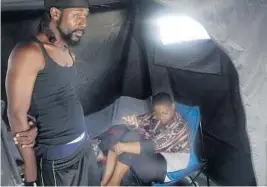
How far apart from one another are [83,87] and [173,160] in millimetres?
830

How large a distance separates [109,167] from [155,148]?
0.91 ft

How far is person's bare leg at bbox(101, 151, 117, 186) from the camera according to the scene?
187 cm

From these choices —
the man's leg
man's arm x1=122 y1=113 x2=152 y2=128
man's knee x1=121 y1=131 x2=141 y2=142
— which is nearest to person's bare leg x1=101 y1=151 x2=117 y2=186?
man's knee x1=121 y1=131 x2=141 y2=142

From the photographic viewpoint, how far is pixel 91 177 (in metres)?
1.40

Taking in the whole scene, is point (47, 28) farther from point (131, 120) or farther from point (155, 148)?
point (131, 120)

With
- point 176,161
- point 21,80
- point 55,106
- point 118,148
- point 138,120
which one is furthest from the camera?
point 138,120

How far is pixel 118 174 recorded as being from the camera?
1871 millimetres

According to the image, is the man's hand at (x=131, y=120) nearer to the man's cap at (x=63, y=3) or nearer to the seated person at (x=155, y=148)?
the seated person at (x=155, y=148)

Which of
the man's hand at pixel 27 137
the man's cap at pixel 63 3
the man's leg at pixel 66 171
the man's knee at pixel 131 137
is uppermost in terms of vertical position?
the man's cap at pixel 63 3

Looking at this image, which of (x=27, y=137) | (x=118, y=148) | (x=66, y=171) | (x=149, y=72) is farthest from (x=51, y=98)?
(x=149, y=72)

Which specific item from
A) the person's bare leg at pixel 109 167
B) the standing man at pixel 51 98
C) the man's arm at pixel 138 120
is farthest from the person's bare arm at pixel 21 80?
the man's arm at pixel 138 120

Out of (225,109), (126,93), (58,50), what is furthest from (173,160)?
(58,50)

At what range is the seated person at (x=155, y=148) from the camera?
182 cm

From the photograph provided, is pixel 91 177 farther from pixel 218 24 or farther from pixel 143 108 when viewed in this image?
pixel 143 108
